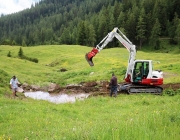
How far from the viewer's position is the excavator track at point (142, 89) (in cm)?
2681

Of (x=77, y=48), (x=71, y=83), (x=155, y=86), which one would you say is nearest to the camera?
(x=155, y=86)

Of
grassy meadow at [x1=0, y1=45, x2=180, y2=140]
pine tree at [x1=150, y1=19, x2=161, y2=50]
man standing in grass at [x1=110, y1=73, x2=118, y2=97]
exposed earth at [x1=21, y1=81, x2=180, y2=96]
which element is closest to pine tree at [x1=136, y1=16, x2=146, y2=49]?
pine tree at [x1=150, y1=19, x2=161, y2=50]

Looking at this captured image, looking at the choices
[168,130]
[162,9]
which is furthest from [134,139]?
[162,9]

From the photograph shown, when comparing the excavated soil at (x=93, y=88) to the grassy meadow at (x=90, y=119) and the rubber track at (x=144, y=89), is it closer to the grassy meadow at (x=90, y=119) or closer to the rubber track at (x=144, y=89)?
the rubber track at (x=144, y=89)

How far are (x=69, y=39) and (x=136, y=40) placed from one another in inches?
1716

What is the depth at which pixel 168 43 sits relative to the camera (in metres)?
102

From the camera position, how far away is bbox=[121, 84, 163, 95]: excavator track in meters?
26.8

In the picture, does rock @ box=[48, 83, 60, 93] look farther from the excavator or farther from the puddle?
the excavator

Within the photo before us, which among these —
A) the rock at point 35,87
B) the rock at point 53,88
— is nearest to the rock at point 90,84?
the rock at point 53,88

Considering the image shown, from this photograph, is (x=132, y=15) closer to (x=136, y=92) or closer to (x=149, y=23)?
(x=149, y=23)

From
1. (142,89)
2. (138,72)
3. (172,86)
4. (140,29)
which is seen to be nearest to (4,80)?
(138,72)

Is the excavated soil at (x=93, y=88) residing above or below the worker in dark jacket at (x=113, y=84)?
below

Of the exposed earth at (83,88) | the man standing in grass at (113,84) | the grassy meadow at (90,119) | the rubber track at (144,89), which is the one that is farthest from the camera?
the exposed earth at (83,88)

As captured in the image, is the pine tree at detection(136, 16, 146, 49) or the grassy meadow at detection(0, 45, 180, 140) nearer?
the grassy meadow at detection(0, 45, 180, 140)
